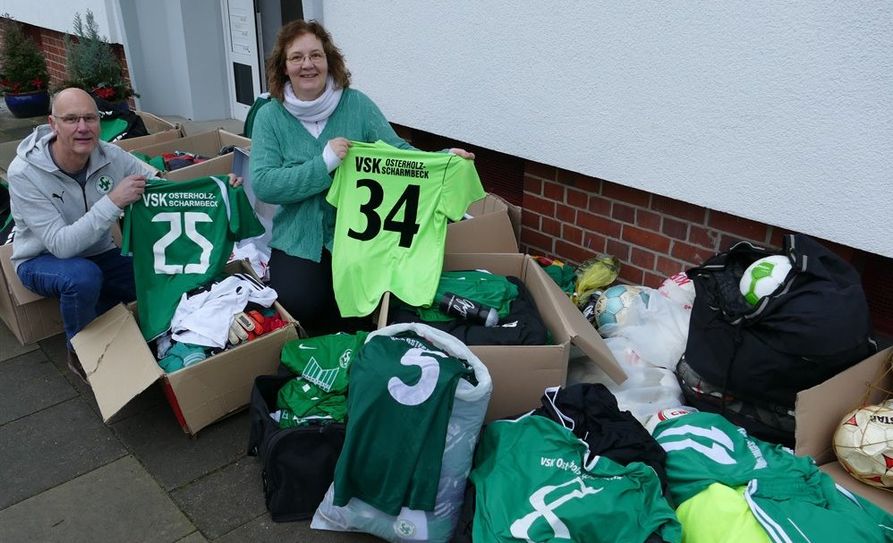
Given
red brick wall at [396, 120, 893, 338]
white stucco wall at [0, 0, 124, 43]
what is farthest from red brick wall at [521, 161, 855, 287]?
white stucco wall at [0, 0, 124, 43]

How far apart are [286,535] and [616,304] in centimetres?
186

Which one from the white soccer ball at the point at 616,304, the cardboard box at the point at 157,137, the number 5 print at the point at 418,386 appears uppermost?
→ the cardboard box at the point at 157,137

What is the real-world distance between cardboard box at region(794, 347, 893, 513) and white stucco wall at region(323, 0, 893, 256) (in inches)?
20.8

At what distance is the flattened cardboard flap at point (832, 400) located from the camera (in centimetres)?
245

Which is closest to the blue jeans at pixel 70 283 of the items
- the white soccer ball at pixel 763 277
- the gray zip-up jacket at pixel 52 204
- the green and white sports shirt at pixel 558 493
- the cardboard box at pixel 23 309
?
the gray zip-up jacket at pixel 52 204

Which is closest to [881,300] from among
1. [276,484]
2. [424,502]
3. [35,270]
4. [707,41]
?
[707,41]

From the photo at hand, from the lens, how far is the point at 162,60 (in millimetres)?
7227

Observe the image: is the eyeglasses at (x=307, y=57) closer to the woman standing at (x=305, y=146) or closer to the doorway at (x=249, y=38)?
the woman standing at (x=305, y=146)

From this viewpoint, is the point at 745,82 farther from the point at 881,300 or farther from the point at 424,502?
the point at 424,502

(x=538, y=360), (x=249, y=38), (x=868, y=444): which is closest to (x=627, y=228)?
(x=538, y=360)

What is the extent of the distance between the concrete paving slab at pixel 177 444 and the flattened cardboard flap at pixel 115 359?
21 cm

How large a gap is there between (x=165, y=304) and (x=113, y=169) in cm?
78

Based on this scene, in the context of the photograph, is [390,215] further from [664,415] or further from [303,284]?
[664,415]

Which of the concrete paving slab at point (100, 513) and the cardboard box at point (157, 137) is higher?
the cardboard box at point (157, 137)
